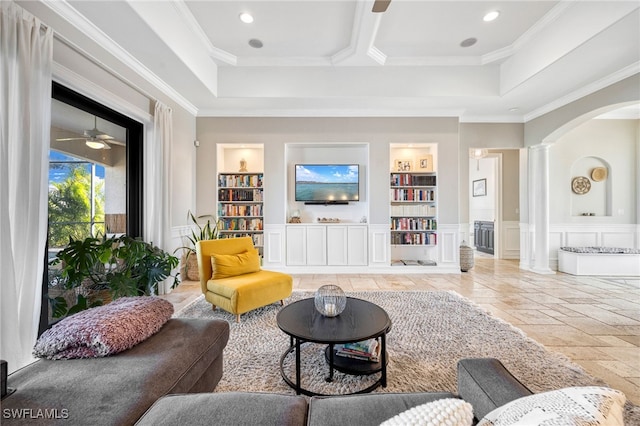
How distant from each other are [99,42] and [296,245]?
3506mm

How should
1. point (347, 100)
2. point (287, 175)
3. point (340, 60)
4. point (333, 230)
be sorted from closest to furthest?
point (340, 60) → point (347, 100) → point (333, 230) → point (287, 175)

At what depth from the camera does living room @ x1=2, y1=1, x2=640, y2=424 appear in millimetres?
2553

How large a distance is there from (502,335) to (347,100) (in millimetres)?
3591

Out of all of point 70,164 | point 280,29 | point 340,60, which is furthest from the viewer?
point 340,60

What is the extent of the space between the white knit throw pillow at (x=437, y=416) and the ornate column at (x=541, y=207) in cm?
538

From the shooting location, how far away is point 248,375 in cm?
178

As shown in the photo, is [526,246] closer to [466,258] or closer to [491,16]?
[466,258]

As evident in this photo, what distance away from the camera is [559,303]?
3.18 meters

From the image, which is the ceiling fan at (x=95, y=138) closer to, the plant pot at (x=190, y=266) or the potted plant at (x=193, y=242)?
the potted plant at (x=193, y=242)

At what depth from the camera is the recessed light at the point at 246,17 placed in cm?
297

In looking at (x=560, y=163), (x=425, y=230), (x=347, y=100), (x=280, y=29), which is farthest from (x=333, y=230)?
(x=560, y=163)

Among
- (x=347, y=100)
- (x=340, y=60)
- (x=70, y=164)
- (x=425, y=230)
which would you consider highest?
(x=340, y=60)

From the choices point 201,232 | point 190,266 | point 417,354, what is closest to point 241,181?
point 201,232

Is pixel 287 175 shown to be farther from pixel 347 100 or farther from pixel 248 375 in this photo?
pixel 248 375
